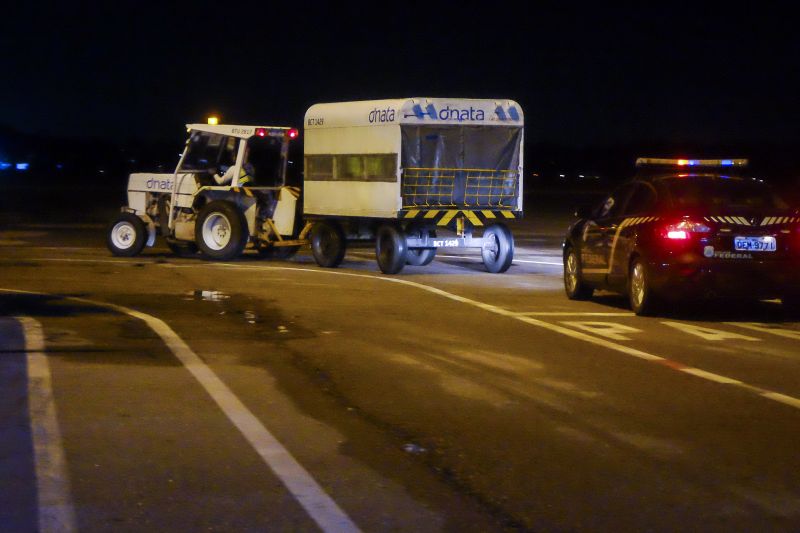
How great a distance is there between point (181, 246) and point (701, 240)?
1399 centimetres

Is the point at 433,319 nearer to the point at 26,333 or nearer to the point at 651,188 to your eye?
the point at 651,188

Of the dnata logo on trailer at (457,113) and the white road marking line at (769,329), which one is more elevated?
the dnata logo on trailer at (457,113)

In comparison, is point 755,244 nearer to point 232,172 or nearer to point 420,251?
point 420,251

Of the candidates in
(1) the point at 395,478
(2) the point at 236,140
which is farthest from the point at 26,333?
(2) the point at 236,140

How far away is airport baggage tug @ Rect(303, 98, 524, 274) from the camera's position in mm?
20266

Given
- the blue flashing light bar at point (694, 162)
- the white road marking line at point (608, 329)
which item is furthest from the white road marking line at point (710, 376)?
the blue flashing light bar at point (694, 162)

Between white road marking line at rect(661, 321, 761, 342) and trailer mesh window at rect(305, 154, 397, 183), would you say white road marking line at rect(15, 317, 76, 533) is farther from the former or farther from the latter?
trailer mesh window at rect(305, 154, 397, 183)

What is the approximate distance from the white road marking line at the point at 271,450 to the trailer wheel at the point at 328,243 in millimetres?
9674

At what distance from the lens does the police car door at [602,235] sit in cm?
1519

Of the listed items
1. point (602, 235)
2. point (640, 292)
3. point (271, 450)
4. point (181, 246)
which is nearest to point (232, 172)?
point (181, 246)

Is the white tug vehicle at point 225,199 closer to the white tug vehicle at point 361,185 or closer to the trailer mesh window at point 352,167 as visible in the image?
the white tug vehicle at point 361,185

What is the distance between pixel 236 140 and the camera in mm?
23234

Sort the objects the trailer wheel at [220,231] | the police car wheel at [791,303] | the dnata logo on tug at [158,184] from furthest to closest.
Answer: the dnata logo on tug at [158,184] < the trailer wheel at [220,231] < the police car wheel at [791,303]

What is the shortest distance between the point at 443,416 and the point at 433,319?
5439mm
